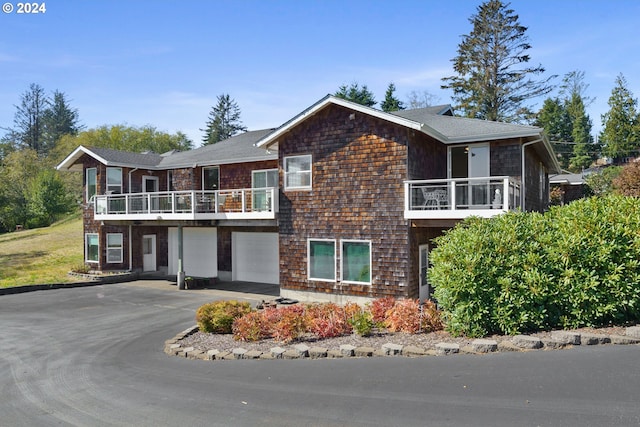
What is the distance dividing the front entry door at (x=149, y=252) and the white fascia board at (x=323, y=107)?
11.4m

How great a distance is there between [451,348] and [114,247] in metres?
20.9

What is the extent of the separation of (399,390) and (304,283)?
9.49 metres

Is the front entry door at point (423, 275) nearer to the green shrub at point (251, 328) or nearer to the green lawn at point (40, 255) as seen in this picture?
the green shrub at point (251, 328)

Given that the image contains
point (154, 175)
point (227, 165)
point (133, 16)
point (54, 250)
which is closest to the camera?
point (133, 16)

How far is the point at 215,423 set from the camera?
6055 mm

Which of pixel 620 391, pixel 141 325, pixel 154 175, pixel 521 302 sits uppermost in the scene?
pixel 154 175

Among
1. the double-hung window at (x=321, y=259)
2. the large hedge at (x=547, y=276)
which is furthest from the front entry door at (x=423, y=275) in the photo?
the large hedge at (x=547, y=276)

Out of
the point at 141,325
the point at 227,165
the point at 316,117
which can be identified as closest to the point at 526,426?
the point at 141,325

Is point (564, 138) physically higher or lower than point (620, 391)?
higher

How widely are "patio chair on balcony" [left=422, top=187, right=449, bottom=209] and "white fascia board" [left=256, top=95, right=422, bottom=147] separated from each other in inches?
85.0

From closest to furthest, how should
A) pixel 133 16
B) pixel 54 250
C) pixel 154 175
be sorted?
A: pixel 133 16, pixel 154 175, pixel 54 250

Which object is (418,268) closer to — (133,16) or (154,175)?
(133,16)

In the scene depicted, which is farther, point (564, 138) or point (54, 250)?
point (564, 138)

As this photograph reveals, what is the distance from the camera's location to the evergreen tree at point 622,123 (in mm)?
49875
